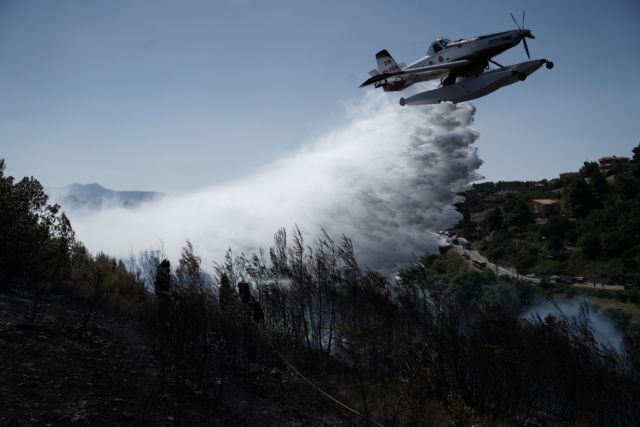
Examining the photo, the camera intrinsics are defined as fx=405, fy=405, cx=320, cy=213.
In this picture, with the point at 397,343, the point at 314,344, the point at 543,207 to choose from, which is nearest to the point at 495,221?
the point at 543,207

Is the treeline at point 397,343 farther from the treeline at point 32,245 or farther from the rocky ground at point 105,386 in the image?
the treeline at point 32,245

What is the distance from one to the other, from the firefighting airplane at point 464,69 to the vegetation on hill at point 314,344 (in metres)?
11.6

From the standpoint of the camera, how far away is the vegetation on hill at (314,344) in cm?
1050

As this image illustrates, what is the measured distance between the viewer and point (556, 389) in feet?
63.3

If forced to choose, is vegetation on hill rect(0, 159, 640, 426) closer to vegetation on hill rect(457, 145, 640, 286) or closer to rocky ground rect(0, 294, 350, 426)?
rocky ground rect(0, 294, 350, 426)

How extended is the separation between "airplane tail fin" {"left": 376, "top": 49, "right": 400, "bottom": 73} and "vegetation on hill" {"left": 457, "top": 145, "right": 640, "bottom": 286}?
81.6m

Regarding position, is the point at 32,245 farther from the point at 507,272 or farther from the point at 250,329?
the point at 507,272

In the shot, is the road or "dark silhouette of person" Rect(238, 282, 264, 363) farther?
the road

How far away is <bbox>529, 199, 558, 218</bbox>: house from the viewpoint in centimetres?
12781

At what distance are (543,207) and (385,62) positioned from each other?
118668 mm

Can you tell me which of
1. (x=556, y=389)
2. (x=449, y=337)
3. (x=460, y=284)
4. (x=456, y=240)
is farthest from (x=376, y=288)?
(x=456, y=240)

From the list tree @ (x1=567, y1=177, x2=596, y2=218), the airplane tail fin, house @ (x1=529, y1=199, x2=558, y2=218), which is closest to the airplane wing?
the airplane tail fin

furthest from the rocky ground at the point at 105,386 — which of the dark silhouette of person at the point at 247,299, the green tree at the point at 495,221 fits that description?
the green tree at the point at 495,221

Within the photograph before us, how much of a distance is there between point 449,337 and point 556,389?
619 cm
